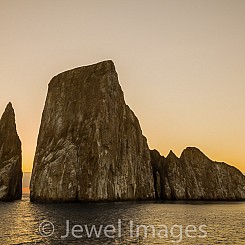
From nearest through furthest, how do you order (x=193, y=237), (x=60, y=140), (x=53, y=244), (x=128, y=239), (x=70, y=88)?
(x=53, y=244), (x=128, y=239), (x=193, y=237), (x=60, y=140), (x=70, y=88)

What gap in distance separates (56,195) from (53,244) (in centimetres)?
6328

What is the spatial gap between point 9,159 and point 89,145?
1232 inches

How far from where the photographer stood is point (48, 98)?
407 ft

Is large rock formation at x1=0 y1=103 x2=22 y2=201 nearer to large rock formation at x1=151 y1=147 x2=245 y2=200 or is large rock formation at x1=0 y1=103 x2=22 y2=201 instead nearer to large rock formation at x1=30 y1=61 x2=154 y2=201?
large rock formation at x1=30 y1=61 x2=154 y2=201

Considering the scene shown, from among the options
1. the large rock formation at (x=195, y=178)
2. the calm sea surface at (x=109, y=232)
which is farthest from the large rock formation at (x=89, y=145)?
the calm sea surface at (x=109, y=232)

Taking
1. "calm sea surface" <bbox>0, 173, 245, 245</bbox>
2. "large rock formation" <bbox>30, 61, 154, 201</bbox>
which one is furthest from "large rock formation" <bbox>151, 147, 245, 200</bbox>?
"calm sea surface" <bbox>0, 173, 245, 245</bbox>

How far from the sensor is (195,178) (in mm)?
138875

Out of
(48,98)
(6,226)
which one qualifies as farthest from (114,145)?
(6,226)

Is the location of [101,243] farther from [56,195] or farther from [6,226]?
[56,195]

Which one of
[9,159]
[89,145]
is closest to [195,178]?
[89,145]

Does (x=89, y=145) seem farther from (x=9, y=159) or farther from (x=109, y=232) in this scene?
(x=109, y=232)

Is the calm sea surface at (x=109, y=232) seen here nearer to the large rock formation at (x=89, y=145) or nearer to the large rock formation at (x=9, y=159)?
the large rock formation at (x=89, y=145)

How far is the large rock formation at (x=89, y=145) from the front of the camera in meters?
97.7

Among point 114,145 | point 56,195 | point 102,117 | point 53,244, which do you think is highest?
point 102,117
